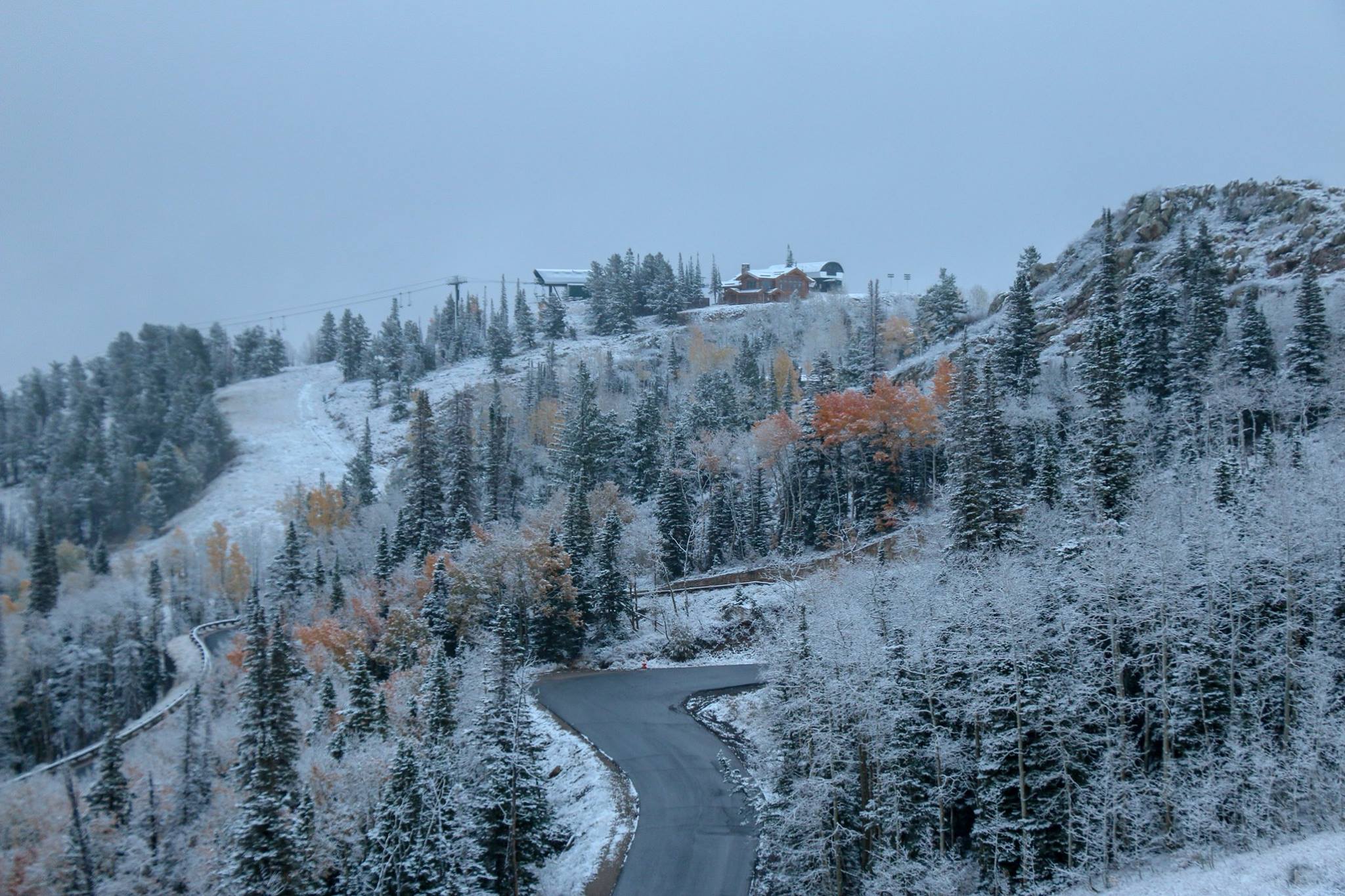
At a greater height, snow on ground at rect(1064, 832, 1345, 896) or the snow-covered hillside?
the snow-covered hillside

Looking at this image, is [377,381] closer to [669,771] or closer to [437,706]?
[437,706]

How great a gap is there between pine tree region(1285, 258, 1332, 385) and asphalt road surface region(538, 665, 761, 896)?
37207 millimetres

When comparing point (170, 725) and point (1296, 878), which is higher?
point (1296, 878)

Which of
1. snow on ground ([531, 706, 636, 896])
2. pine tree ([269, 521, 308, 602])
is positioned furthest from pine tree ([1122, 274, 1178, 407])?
pine tree ([269, 521, 308, 602])

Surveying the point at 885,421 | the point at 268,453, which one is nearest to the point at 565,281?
the point at 268,453

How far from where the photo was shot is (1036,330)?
225 feet

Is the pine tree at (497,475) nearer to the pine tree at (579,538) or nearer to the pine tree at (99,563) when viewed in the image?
the pine tree at (579,538)

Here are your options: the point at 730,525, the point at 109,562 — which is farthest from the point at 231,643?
the point at 730,525

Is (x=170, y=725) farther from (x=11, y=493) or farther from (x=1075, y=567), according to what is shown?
(x=11, y=493)

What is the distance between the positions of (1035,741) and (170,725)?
45177 mm

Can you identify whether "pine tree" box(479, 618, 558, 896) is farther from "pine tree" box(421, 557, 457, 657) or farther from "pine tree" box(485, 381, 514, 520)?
"pine tree" box(485, 381, 514, 520)

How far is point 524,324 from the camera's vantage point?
13388 cm

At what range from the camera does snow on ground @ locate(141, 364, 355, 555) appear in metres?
96.2

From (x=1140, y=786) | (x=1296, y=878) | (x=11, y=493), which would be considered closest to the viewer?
(x=1296, y=878)
